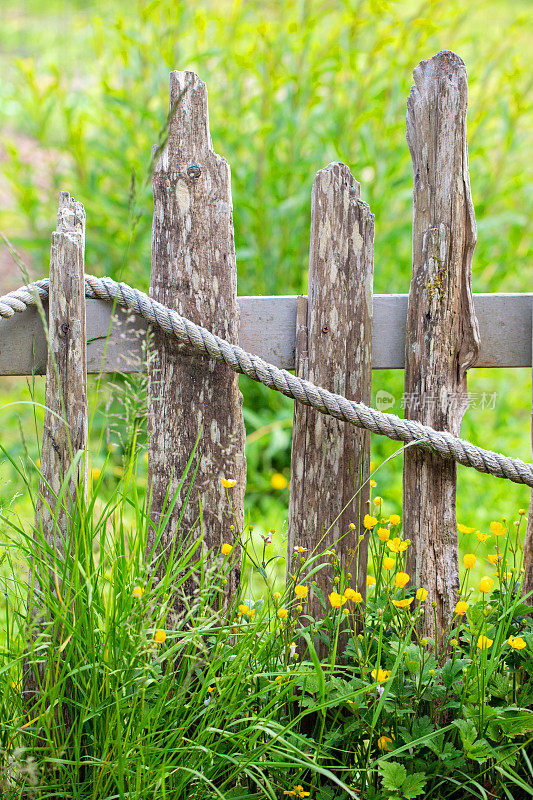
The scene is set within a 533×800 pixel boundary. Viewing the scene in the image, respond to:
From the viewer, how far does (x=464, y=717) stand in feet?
4.63

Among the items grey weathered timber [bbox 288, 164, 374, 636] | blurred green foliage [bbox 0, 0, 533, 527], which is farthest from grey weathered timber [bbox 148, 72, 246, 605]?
blurred green foliage [bbox 0, 0, 533, 527]

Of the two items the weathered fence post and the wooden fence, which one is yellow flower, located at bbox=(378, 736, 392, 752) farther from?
the weathered fence post

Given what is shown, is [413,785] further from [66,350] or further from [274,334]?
[66,350]

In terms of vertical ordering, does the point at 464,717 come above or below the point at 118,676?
below

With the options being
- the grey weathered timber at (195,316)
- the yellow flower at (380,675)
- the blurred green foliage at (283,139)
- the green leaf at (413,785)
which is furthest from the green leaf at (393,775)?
the blurred green foliage at (283,139)

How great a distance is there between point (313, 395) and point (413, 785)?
2.67ft

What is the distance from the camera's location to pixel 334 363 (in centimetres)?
170

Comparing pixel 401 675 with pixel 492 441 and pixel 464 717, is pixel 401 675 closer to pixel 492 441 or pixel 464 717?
pixel 464 717

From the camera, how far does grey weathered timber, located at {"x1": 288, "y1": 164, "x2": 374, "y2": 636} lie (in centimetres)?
167

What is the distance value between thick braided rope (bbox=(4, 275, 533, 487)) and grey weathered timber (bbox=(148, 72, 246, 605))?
0.10 metres

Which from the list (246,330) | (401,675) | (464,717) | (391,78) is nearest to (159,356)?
(246,330)

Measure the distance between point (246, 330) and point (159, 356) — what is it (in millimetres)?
233

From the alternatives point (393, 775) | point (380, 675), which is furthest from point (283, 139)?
point (393, 775)

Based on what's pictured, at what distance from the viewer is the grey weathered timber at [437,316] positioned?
1.65 meters
